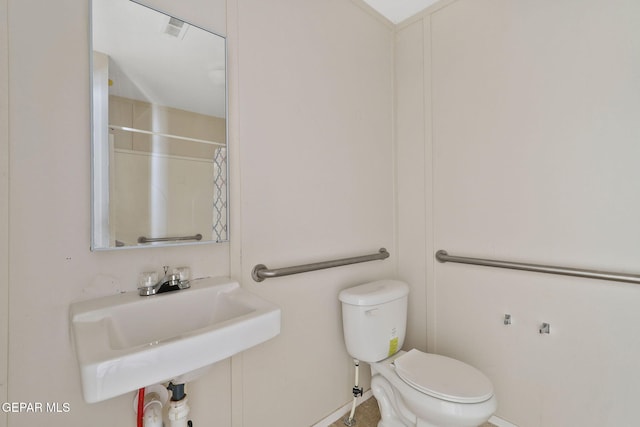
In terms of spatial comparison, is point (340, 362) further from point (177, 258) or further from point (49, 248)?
point (49, 248)

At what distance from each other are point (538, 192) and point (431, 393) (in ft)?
3.34

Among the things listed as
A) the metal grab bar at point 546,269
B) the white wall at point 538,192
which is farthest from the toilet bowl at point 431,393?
the metal grab bar at point 546,269

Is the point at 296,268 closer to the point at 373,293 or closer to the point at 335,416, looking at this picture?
the point at 373,293

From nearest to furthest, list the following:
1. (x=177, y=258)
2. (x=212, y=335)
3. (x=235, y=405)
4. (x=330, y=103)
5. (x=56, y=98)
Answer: (x=212, y=335)
(x=56, y=98)
(x=177, y=258)
(x=235, y=405)
(x=330, y=103)

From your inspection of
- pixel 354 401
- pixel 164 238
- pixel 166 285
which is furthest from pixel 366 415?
pixel 164 238

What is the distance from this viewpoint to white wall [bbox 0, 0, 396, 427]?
2.55 ft

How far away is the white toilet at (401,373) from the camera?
1.07 meters

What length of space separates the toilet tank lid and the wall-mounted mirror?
0.67m

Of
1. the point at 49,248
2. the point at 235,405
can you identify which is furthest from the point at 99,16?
the point at 235,405

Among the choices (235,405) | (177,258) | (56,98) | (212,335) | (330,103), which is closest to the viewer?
(212,335)

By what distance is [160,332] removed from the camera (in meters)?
0.89

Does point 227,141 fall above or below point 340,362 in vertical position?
above

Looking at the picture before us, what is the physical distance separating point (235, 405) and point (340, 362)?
2.00 feet

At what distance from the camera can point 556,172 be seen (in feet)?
4.17
